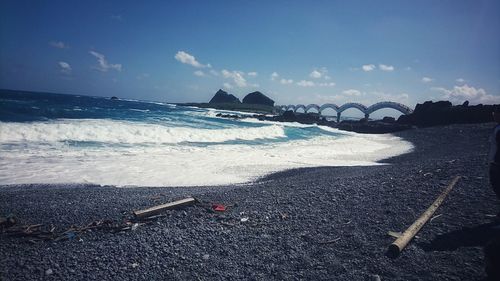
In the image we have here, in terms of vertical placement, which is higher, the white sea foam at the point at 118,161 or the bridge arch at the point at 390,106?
the bridge arch at the point at 390,106

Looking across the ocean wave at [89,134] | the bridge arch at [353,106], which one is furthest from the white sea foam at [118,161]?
the bridge arch at [353,106]

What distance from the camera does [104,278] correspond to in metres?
3.27

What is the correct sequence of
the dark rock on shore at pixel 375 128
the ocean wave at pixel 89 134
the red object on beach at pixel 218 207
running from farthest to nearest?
the dark rock on shore at pixel 375 128 → the ocean wave at pixel 89 134 → the red object on beach at pixel 218 207

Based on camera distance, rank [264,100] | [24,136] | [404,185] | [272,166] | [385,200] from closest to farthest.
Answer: [385,200] < [404,185] < [272,166] < [24,136] < [264,100]

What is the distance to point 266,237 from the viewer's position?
429 centimetres

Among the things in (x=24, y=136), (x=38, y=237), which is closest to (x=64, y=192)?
(x=38, y=237)

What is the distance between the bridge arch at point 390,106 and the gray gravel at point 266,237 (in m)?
51.8

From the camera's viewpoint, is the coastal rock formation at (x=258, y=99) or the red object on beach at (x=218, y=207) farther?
the coastal rock formation at (x=258, y=99)

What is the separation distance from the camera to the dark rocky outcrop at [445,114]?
111 ft

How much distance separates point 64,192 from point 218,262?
5.33 metres

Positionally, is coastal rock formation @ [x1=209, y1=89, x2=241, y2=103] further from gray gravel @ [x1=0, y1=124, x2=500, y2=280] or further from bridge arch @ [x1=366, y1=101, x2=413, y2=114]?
gray gravel @ [x1=0, y1=124, x2=500, y2=280]

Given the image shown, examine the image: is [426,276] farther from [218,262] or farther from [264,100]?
[264,100]

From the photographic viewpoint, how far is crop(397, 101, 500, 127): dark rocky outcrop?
33.7 meters

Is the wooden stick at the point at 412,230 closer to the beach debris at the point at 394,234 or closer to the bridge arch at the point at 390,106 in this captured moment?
the beach debris at the point at 394,234
